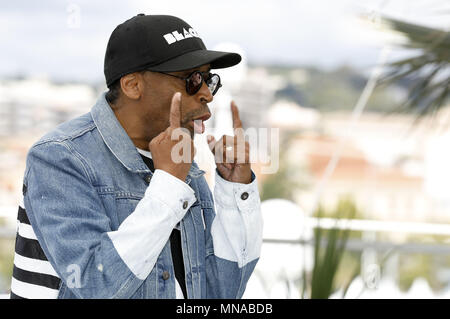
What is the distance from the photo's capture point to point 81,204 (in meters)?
1.09

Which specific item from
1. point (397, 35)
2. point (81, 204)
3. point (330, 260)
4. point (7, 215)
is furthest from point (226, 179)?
point (7, 215)

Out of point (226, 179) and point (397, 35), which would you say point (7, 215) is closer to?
point (397, 35)

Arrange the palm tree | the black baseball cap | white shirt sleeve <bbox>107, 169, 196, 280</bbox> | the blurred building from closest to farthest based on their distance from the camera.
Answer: white shirt sleeve <bbox>107, 169, 196, 280</bbox> → the black baseball cap → the palm tree → the blurred building

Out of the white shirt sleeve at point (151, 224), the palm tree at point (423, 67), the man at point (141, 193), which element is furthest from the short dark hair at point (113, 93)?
the palm tree at point (423, 67)

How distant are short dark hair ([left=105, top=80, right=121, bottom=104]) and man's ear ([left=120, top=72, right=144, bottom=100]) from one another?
32mm

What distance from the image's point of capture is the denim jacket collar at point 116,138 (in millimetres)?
1218

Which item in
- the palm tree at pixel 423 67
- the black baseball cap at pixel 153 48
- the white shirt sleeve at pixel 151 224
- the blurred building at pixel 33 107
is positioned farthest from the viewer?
the blurred building at pixel 33 107

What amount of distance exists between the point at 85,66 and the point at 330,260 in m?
6.44

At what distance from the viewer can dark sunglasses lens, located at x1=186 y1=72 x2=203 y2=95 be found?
125 centimetres

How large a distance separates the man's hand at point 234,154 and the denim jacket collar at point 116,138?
0.15m

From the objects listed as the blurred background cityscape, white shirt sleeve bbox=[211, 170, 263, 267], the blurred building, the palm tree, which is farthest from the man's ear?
the blurred building

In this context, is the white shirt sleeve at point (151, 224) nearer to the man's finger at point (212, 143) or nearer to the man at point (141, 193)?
the man at point (141, 193)

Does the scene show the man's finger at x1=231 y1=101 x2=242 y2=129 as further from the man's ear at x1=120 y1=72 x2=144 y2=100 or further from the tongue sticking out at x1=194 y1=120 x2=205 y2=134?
the man's ear at x1=120 y1=72 x2=144 y2=100

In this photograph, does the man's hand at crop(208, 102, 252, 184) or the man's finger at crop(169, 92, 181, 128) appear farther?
the man's hand at crop(208, 102, 252, 184)
